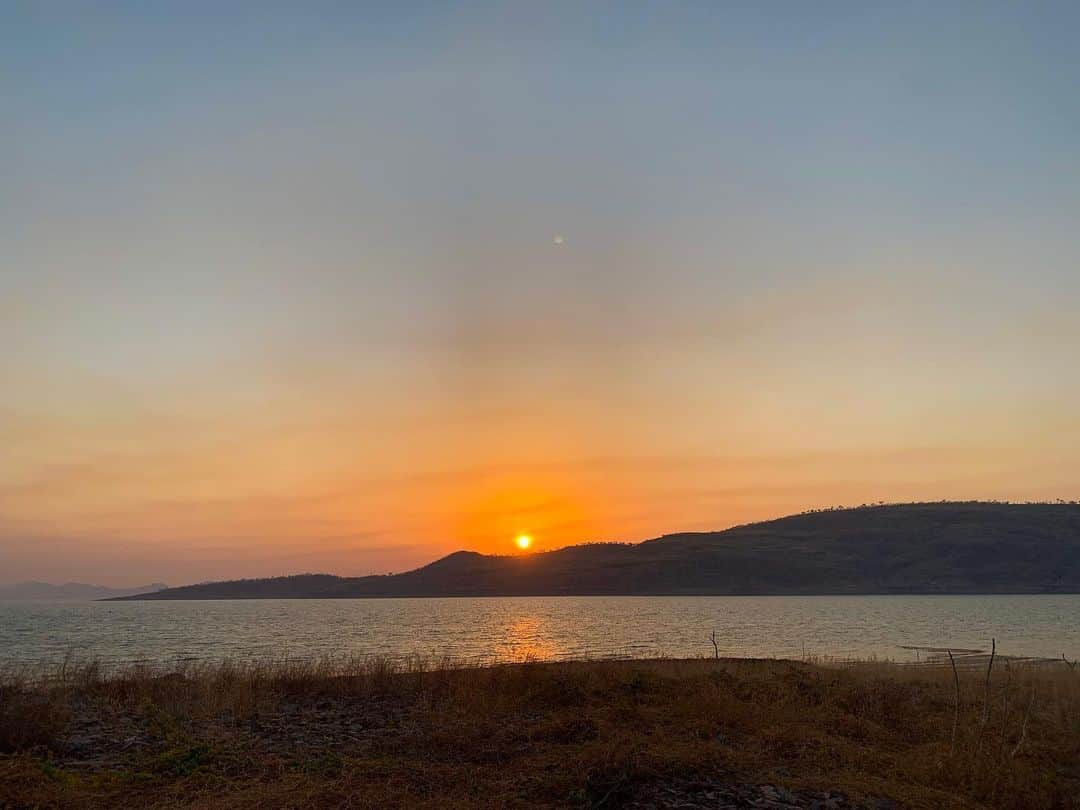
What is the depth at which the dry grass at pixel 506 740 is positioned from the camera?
12.5 metres

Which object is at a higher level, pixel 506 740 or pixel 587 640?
pixel 506 740

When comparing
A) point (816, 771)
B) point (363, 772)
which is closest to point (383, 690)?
point (363, 772)

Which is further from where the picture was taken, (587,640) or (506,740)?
(587,640)

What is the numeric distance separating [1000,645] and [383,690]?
5523 cm

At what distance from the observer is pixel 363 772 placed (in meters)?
13.2

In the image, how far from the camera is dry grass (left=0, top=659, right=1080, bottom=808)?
40.9ft

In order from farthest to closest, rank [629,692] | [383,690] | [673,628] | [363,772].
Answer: [673,628] < [383,690] < [629,692] < [363,772]

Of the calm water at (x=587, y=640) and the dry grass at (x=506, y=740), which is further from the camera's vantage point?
the calm water at (x=587, y=640)

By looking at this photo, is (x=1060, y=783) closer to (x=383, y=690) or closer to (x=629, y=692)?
(x=629, y=692)

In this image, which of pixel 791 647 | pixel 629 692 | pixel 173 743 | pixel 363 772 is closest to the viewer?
pixel 363 772

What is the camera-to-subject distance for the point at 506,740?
16297 mm

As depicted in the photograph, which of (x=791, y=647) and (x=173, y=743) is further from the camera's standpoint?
(x=791, y=647)

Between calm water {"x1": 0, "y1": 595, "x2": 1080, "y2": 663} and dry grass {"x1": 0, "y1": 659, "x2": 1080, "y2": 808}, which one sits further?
calm water {"x1": 0, "y1": 595, "x2": 1080, "y2": 663}

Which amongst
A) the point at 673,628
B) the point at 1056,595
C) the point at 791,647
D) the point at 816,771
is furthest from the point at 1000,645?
the point at 1056,595
